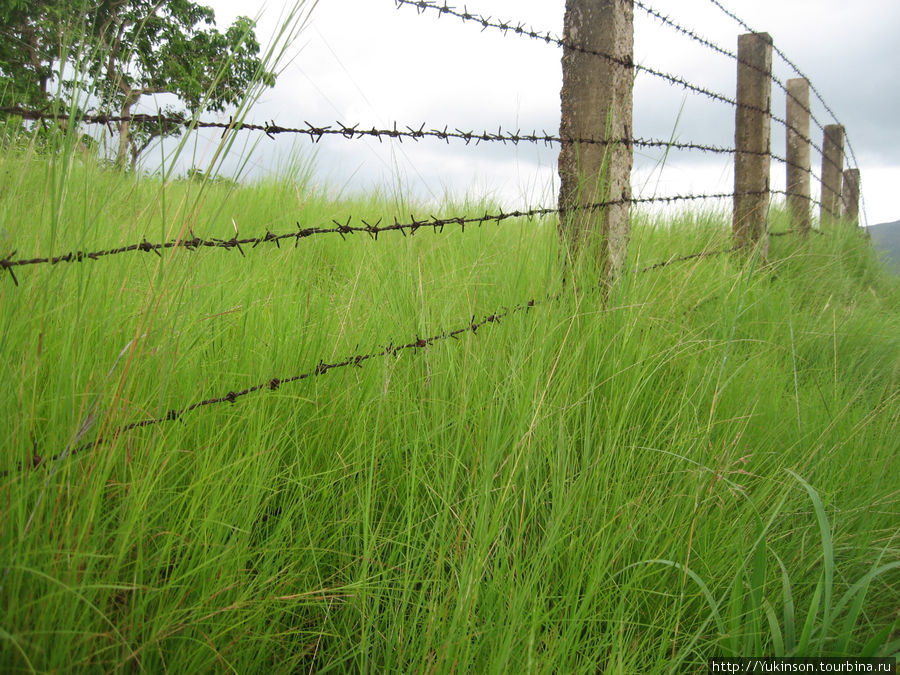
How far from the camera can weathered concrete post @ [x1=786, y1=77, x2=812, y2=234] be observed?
5593mm

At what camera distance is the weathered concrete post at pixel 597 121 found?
7.00ft

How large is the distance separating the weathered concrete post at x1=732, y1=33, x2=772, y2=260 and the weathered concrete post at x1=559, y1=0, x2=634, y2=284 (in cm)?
223

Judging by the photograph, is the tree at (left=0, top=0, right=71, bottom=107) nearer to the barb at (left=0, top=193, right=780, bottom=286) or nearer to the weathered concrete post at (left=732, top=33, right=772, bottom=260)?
the barb at (left=0, top=193, right=780, bottom=286)

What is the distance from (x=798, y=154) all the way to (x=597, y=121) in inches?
203

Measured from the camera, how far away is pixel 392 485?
4.74 feet

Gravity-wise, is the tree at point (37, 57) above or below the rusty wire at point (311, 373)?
above

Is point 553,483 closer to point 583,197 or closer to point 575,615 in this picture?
point 575,615

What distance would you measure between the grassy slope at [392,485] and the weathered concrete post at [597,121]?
0.17 m

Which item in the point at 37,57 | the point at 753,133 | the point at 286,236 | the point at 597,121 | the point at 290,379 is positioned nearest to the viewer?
the point at 290,379

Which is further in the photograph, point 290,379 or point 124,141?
point 124,141

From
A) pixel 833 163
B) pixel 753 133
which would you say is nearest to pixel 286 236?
pixel 753 133

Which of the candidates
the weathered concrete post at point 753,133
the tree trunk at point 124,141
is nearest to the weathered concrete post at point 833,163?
the weathered concrete post at point 753,133

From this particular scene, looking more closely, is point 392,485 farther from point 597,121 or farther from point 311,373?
point 597,121

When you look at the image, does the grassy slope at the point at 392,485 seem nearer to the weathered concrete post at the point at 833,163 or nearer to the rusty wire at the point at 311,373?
the rusty wire at the point at 311,373
